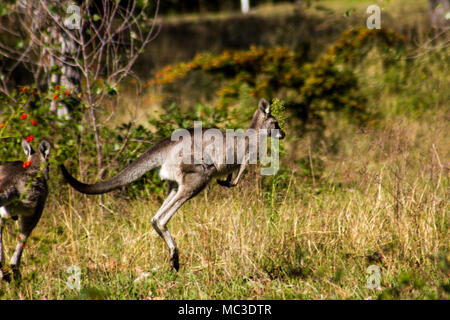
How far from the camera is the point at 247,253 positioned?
4301 millimetres

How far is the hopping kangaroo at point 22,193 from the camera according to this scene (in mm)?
4078

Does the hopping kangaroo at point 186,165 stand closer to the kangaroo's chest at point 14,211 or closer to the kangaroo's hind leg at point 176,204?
the kangaroo's hind leg at point 176,204

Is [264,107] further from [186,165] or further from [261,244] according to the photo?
[261,244]

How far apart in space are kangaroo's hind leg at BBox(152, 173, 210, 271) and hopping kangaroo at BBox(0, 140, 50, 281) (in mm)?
981

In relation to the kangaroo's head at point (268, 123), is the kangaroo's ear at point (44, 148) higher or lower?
lower

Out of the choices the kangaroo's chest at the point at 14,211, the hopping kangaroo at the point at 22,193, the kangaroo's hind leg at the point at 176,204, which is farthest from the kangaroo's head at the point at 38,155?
the kangaroo's hind leg at the point at 176,204

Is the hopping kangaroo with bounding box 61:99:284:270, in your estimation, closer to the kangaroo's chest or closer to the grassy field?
the grassy field

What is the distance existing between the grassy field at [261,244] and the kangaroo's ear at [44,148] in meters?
0.65

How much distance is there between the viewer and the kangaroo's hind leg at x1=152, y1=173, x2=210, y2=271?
434cm
